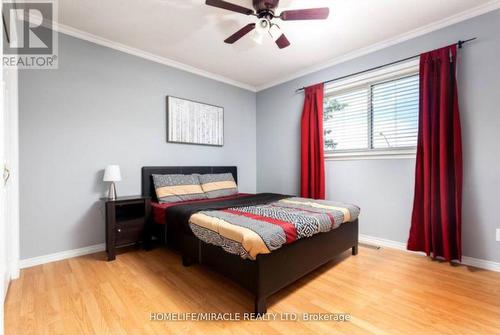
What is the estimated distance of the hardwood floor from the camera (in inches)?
60.3

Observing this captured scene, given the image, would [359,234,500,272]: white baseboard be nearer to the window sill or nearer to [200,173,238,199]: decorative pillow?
the window sill

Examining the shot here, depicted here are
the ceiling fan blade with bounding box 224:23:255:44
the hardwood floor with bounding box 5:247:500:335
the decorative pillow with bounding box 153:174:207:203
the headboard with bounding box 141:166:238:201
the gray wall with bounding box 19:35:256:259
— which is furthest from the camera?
the headboard with bounding box 141:166:238:201

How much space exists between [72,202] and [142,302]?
1.60 metres

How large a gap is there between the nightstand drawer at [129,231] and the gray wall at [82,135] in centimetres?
Result: 42

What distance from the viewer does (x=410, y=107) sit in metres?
2.85

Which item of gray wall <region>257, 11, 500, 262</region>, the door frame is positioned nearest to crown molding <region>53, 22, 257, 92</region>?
the door frame

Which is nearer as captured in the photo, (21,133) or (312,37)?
(21,133)

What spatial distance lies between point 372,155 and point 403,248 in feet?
3.90

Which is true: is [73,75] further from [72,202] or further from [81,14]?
[72,202]

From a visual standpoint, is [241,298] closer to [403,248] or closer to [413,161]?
[403,248]

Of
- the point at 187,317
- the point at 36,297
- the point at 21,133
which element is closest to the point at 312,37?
the point at 187,317

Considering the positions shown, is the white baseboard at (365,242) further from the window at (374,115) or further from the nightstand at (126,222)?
the window at (374,115)

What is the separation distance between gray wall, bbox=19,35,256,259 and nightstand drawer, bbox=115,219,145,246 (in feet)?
1.39
